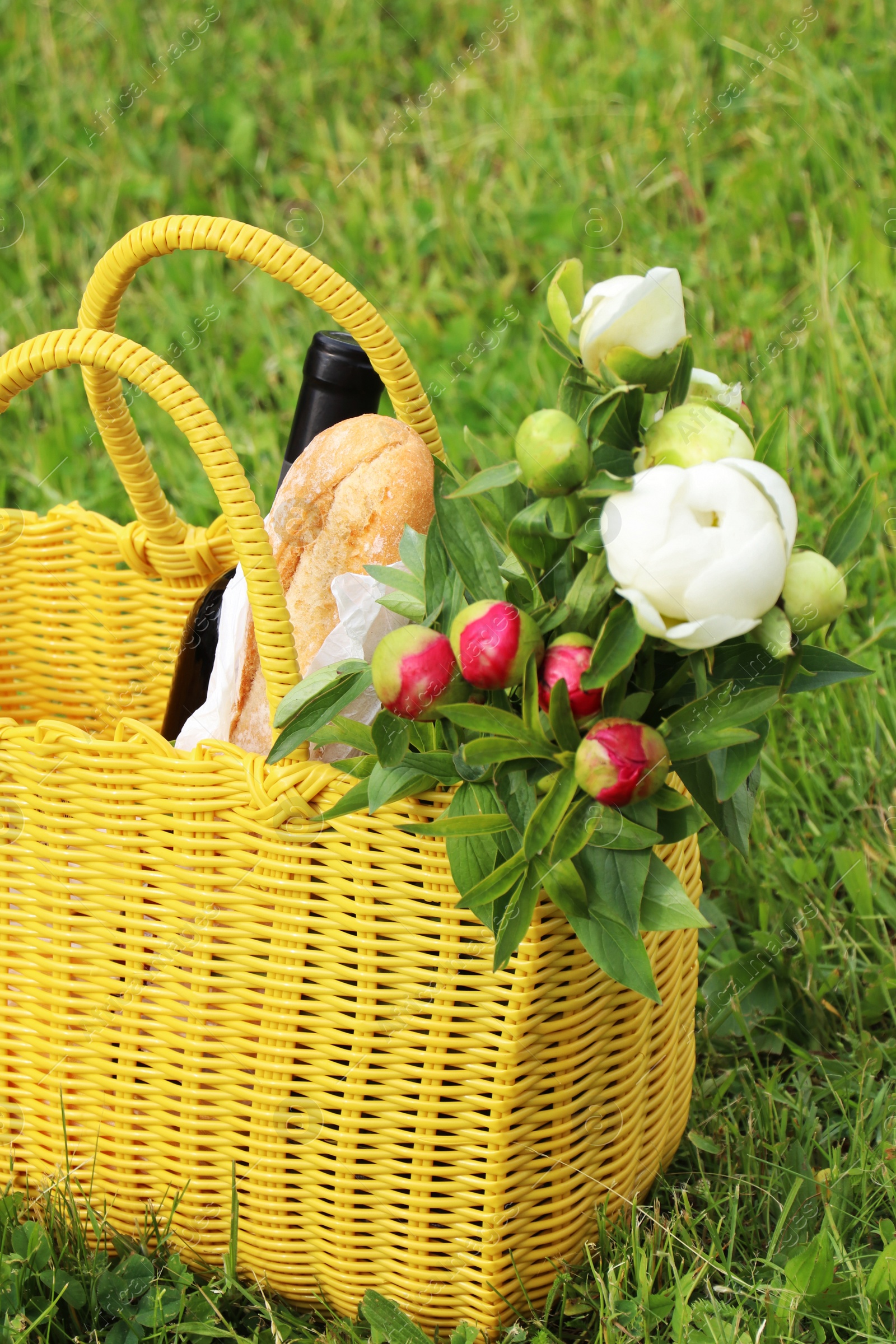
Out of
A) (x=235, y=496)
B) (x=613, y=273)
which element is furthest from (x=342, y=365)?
(x=613, y=273)

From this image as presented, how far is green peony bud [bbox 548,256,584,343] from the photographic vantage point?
702 mm

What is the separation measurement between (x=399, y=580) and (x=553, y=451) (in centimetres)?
17

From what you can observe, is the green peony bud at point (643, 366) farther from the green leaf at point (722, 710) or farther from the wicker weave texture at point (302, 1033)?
the wicker weave texture at point (302, 1033)

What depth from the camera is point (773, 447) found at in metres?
0.71

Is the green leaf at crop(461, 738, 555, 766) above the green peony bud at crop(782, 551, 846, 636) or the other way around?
the other way around

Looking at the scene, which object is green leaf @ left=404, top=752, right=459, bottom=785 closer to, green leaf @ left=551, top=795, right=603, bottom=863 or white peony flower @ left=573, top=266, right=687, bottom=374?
green leaf @ left=551, top=795, right=603, bottom=863

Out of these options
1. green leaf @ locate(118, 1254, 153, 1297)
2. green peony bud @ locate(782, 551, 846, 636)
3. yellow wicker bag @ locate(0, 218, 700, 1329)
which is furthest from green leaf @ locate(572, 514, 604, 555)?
green leaf @ locate(118, 1254, 153, 1297)

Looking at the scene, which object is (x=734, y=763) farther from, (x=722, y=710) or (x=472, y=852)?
(x=472, y=852)

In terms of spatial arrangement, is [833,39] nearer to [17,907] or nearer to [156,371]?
[156,371]

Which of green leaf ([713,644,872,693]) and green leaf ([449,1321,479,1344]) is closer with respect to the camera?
green leaf ([713,644,872,693])

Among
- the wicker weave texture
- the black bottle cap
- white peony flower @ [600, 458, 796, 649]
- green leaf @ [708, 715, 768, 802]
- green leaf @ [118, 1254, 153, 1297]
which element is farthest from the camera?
the black bottle cap

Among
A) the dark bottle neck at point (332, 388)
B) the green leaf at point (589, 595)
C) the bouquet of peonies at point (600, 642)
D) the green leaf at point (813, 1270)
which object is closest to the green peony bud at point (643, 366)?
the bouquet of peonies at point (600, 642)

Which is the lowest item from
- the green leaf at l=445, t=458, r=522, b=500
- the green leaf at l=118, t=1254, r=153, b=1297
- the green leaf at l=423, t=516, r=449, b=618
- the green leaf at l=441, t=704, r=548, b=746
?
the green leaf at l=118, t=1254, r=153, b=1297

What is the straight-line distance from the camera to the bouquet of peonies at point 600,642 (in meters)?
0.62
